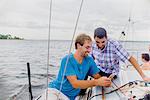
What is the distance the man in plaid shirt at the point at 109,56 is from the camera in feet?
10.5

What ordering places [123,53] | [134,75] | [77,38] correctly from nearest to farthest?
1. [77,38]
2. [123,53]
3. [134,75]

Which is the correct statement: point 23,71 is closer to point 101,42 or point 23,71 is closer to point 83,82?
point 101,42

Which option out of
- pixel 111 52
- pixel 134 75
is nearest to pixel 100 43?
pixel 111 52

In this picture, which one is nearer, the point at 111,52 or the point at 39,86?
the point at 111,52

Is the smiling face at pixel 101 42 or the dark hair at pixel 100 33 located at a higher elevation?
the dark hair at pixel 100 33

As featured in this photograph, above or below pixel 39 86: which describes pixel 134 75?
above

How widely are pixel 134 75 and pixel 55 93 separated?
1.80 meters

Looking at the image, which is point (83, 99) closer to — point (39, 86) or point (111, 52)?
point (111, 52)

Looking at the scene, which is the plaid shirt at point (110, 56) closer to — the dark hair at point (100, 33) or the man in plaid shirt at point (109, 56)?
the man in plaid shirt at point (109, 56)

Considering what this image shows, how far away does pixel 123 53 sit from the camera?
322 cm

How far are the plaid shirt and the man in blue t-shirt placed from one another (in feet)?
1.21

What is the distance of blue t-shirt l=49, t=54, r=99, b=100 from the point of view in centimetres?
271

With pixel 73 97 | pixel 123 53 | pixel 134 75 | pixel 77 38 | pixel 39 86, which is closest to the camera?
pixel 77 38

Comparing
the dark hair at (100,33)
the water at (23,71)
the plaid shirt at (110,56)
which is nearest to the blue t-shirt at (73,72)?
the dark hair at (100,33)
